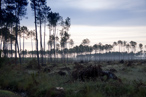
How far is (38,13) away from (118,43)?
266 feet

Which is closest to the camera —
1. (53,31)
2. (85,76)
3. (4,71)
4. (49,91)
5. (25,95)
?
(49,91)

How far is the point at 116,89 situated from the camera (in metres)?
11.4

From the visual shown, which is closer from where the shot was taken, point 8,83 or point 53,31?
point 8,83

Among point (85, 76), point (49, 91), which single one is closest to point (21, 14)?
point (85, 76)

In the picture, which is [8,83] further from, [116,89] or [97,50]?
[97,50]

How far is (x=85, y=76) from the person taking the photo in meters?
16.8

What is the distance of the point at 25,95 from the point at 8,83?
3998mm

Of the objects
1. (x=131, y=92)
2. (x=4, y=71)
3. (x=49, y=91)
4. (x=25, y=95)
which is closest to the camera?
(x=131, y=92)

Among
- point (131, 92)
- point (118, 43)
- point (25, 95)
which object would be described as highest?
point (118, 43)

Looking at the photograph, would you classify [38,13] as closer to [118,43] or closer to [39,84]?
[39,84]

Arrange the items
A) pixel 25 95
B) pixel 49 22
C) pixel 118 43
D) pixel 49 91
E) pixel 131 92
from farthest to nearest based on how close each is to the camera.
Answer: pixel 118 43 < pixel 49 22 < pixel 25 95 < pixel 49 91 < pixel 131 92

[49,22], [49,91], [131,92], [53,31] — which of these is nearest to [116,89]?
[131,92]

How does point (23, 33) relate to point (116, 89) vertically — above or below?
above

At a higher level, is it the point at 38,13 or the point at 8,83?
the point at 38,13
